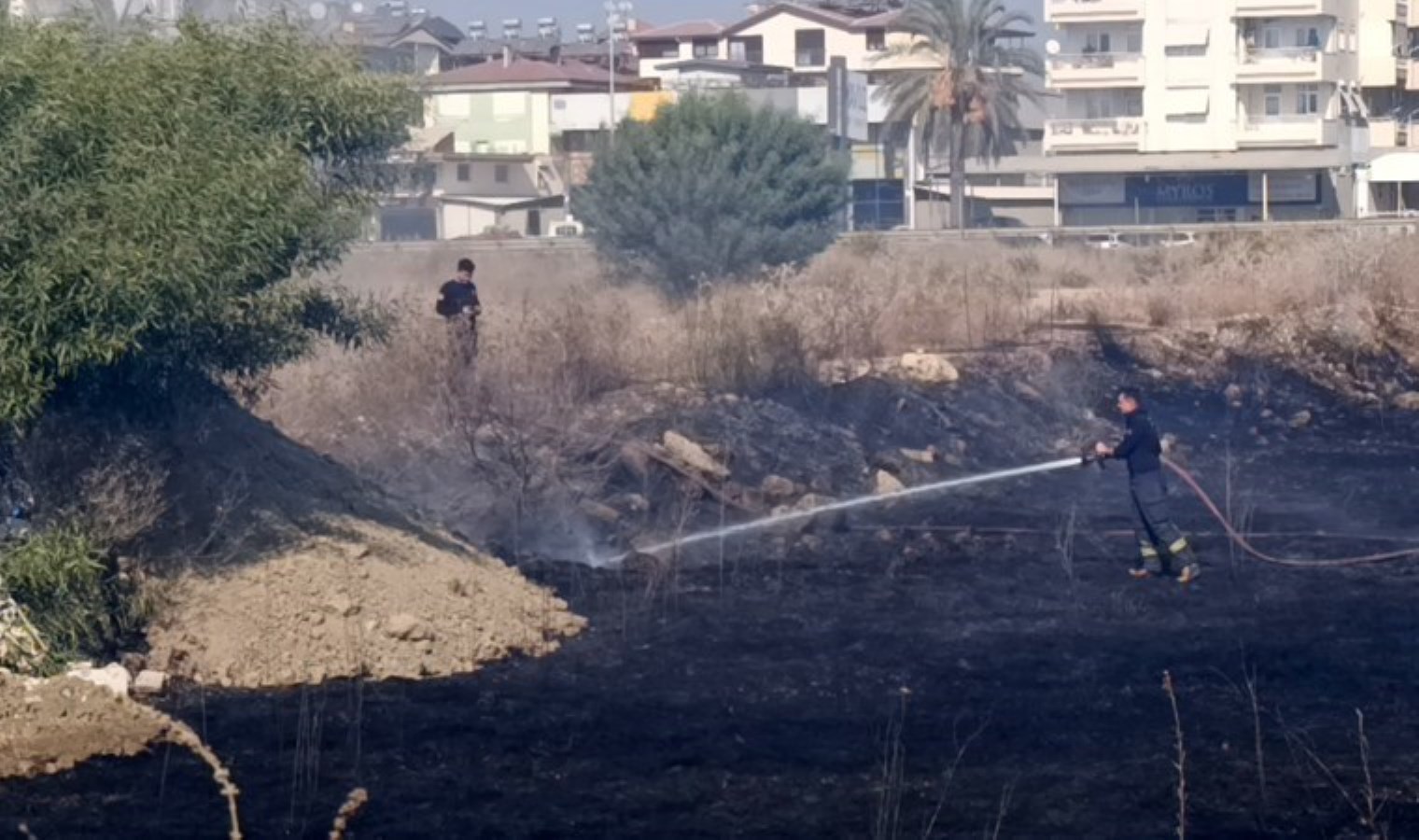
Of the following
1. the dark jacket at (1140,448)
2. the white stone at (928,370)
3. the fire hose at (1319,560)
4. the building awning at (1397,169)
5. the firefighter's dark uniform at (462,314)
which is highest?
the building awning at (1397,169)

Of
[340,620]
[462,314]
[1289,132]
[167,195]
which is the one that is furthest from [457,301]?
[1289,132]

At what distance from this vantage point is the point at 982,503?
22562mm

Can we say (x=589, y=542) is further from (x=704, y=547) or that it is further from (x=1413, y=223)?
(x=1413, y=223)

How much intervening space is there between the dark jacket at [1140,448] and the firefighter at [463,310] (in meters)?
6.78

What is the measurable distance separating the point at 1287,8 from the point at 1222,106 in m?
3.62

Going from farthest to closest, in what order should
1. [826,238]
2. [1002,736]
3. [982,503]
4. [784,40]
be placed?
1. [784,40]
2. [826,238]
3. [982,503]
4. [1002,736]

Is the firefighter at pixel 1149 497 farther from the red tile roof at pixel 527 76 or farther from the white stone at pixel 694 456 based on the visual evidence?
the red tile roof at pixel 527 76

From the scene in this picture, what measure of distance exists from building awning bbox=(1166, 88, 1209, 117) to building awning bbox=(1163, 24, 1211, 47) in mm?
1448

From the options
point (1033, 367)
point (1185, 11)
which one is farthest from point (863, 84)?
point (1033, 367)

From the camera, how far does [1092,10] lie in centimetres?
7394

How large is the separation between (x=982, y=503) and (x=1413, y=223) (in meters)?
25.6

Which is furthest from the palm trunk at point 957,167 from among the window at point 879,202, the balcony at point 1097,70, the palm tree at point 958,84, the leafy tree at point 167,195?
the leafy tree at point 167,195

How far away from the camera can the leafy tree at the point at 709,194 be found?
4206cm

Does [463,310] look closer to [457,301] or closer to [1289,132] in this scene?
[457,301]
